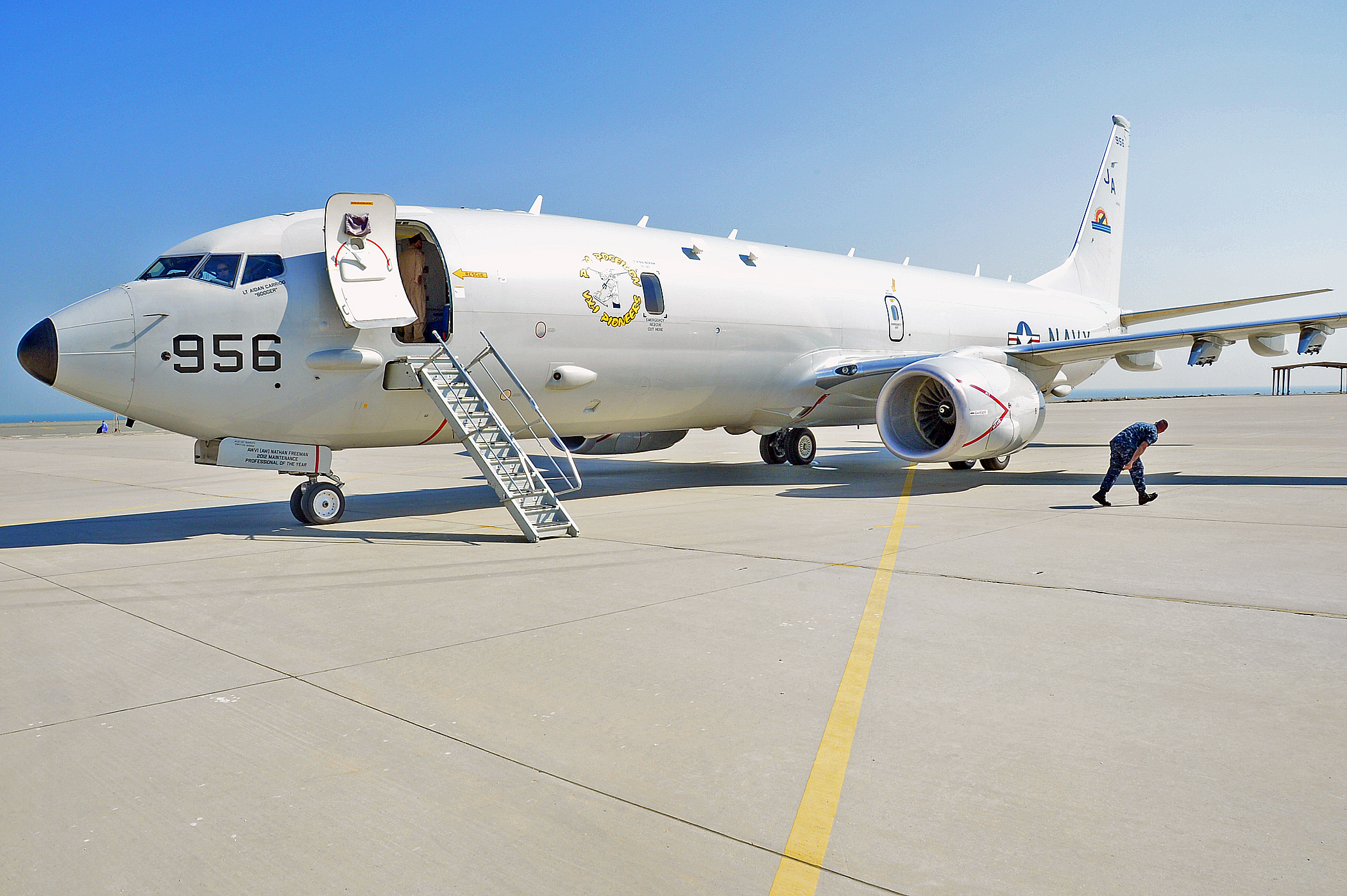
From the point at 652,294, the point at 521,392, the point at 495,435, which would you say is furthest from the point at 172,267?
the point at 652,294

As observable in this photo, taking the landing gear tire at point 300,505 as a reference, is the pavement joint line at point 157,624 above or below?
below

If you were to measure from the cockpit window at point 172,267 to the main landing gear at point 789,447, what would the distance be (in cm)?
1136

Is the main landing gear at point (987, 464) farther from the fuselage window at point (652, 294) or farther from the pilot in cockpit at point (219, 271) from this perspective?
the pilot in cockpit at point (219, 271)

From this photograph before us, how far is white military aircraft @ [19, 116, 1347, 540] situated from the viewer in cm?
948

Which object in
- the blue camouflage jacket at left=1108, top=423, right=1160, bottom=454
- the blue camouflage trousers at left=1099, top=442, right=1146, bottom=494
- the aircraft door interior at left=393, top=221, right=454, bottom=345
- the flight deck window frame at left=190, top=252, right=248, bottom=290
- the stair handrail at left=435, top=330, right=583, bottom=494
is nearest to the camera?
the flight deck window frame at left=190, top=252, right=248, bottom=290

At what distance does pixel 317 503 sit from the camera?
34.8 feet

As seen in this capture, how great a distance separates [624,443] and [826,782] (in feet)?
42.4

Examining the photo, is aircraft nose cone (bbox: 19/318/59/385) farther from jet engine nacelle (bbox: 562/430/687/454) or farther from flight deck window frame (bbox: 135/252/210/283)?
jet engine nacelle (bbox: 562/430/687/454)

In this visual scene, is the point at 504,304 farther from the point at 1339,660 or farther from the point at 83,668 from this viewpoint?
the point at 1339,660

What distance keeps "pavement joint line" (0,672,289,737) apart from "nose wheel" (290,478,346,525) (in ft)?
19.7

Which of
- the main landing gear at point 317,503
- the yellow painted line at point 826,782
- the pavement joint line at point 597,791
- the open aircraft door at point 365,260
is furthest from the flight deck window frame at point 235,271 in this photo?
the yellow painted line at point 826,782

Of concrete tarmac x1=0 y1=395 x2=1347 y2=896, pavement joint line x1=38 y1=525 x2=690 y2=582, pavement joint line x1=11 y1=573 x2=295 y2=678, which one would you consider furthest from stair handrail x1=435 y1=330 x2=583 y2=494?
pavement joint line x1=11 y1=573 x2=295 y2=678

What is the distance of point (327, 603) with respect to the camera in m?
6.67

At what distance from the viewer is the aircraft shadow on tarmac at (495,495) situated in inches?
399
